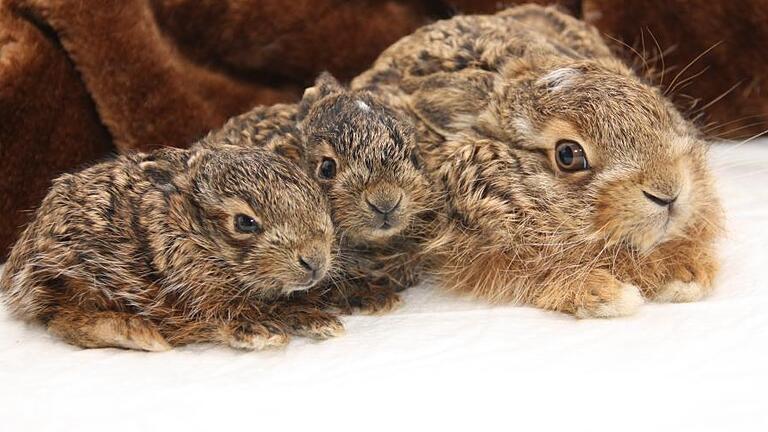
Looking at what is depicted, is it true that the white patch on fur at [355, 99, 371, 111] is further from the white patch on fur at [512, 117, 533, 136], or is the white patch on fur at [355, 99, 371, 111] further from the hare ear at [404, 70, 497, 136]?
the white patch on fur at [512, 117, 533, 136]

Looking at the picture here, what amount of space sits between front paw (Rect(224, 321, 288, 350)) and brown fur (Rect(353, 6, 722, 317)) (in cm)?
50

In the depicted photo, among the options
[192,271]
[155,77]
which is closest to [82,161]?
[155,77]

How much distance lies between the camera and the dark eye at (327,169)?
2270 mm

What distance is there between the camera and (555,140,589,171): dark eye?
7.28 ft

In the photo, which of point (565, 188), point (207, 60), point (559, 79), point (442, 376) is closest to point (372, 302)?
point (442, 376)

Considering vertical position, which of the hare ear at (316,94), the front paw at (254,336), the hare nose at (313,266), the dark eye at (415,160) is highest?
the hare ear at (316,94)

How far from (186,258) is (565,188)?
0.94 m

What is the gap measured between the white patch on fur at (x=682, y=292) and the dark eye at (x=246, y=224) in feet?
3.38

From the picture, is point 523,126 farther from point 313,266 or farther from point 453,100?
point 313,266

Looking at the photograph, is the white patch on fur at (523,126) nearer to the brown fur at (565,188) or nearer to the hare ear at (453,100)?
the brown fur at (565,188)

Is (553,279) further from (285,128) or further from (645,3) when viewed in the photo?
(645,3)

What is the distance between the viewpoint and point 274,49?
3.24 metres

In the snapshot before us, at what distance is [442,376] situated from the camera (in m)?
1.97

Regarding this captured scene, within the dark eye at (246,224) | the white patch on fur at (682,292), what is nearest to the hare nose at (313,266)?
the dark eye at (246,224)
